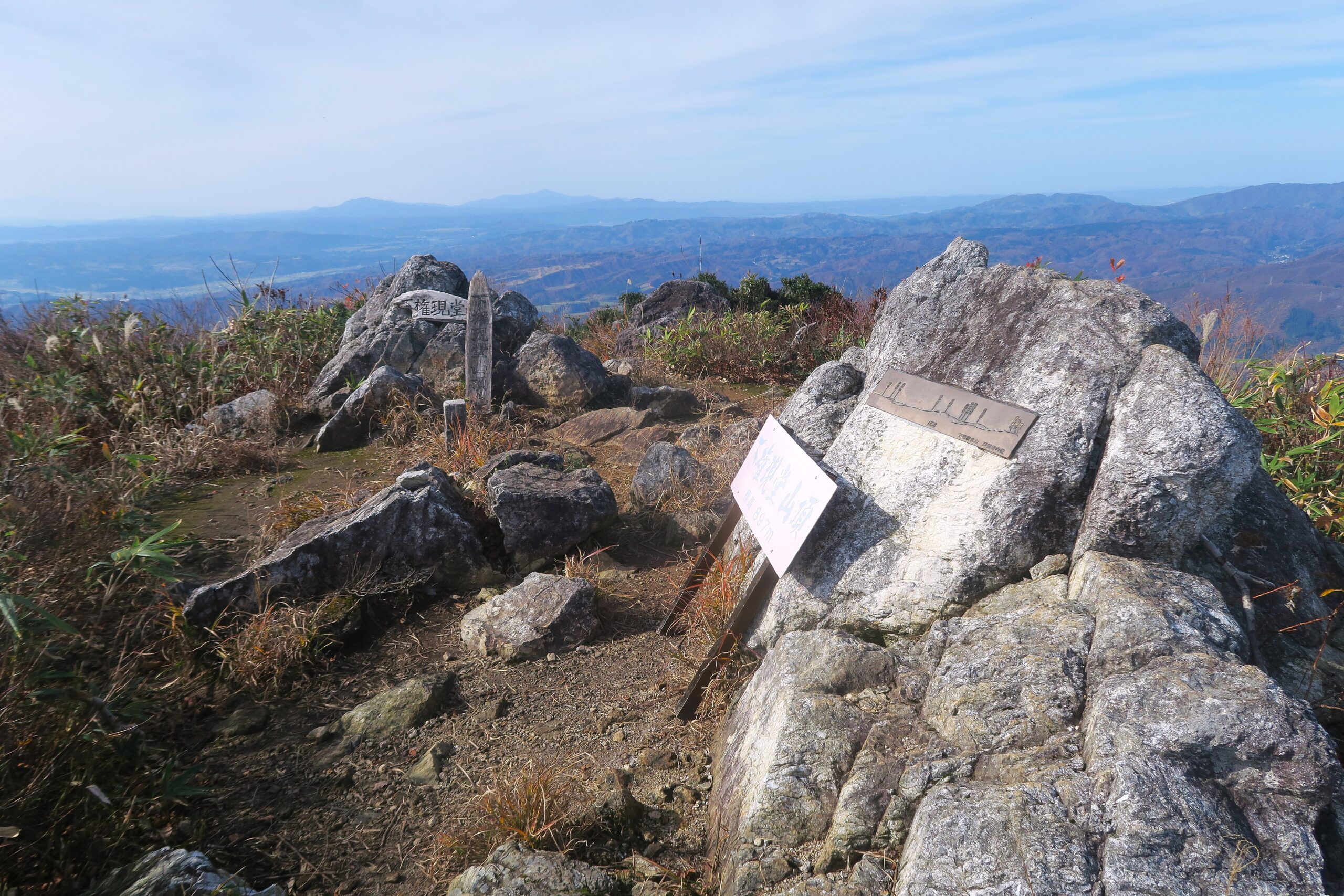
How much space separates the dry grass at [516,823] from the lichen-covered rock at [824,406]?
2423 mm

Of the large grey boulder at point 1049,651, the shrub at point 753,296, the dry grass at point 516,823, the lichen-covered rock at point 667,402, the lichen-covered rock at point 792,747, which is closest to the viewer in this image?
the large grey boulder at point 1049,651

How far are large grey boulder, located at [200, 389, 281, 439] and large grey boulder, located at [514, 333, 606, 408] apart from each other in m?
2.76

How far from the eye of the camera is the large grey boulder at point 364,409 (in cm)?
762

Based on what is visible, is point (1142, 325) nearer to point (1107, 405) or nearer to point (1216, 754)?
point (1107, 405)

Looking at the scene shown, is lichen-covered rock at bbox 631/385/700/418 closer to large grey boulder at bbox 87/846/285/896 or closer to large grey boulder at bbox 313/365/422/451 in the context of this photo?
large grey boulder at bbox 313/365/422/451

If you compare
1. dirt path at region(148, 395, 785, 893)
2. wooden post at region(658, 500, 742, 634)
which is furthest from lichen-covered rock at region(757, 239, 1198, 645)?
dirt path at region(148, 395, 785, 893)

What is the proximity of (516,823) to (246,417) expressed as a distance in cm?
660

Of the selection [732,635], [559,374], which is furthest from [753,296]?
[732,635]

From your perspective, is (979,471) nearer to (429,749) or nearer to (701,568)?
(701,568)

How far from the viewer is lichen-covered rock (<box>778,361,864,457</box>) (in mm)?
4496

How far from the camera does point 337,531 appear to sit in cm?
466

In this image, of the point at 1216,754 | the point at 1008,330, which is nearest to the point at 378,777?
the point at 1216,754

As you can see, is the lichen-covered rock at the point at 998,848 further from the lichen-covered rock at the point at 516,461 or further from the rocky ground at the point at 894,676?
the lichen-covered rock at the point at 516,461

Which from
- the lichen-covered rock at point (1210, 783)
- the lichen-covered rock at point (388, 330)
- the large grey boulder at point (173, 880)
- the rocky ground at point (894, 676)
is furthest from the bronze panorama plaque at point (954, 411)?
the lichen-covered rock at point (388, 330)
